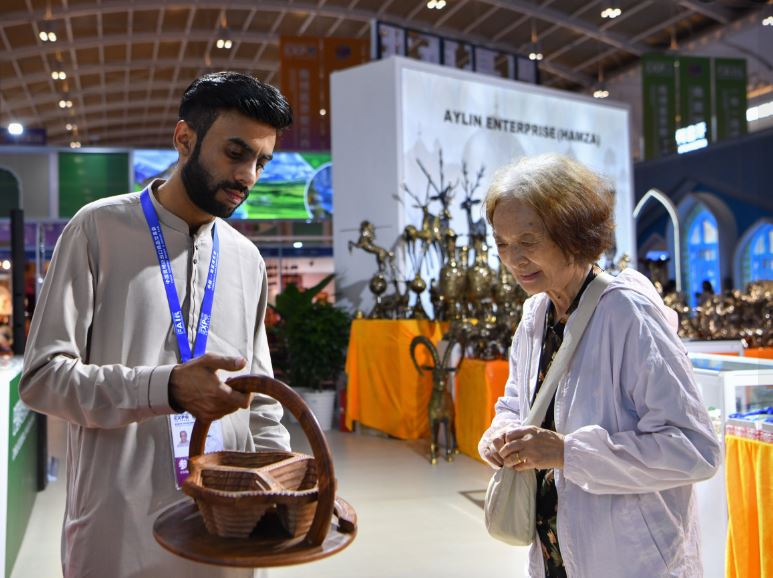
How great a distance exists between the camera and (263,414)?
154 centimetres

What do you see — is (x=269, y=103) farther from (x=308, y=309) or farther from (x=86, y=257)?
(x=308, y=309)

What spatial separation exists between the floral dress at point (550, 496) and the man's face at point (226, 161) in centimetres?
70

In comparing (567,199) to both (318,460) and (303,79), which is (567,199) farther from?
(303,79)

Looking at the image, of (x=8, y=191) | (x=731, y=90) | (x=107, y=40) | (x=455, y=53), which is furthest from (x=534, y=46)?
(x=8, y=191)

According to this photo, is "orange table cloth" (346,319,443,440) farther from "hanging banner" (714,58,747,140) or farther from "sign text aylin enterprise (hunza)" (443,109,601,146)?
"hanging banner" (714,58,747,140)

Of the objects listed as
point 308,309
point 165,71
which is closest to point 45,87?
point 165,71

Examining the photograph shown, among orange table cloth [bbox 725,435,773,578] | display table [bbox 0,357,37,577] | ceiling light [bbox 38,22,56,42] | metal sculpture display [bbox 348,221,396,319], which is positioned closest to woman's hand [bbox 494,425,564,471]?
orange table cloth [bbox 725,435,773,578]

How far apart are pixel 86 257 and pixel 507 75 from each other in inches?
442

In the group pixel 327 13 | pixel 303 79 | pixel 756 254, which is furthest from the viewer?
pixel 327 13

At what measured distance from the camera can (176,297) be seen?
136 centimetres

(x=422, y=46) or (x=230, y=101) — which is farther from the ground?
(x=422, y=46)

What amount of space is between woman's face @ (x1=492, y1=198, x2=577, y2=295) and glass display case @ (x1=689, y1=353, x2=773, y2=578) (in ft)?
4.13

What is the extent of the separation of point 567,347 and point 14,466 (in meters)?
3.23

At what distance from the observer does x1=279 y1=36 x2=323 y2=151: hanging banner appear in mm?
13570
